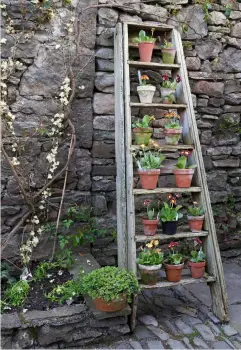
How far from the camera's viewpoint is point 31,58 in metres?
2.88

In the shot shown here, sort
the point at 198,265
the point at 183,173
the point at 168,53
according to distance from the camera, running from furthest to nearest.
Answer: the point at 168,53
the point at 183,173
the point at 198,265

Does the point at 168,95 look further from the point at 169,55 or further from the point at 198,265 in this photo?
the point at 198,265

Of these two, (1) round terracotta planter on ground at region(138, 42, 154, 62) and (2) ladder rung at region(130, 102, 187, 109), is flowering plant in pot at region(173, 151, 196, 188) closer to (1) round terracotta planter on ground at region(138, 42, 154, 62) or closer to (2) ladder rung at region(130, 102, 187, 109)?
(2) ladder rung at region(130, 102, 187, 109)

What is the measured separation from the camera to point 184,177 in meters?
2.58

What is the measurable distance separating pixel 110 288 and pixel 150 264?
0.37 m

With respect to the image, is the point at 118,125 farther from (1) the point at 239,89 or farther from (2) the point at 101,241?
(1) the point at 239,89

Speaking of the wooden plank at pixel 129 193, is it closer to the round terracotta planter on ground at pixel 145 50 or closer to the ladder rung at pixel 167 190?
the ladder rung at pixel 167 190

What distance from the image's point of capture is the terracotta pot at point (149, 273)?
2361 millimetres

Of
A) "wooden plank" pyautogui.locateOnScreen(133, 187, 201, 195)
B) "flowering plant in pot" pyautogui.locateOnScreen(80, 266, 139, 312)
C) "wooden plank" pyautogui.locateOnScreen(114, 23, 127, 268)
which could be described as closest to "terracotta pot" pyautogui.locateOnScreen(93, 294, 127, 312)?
"flowering plant in pot" pyautogui.locateOnScreen(80, 266, 139, 312)

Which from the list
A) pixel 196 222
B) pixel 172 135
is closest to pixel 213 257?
pixel 196 222

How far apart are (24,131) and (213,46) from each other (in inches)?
75.9

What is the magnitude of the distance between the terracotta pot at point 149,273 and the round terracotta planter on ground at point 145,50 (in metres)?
1.59

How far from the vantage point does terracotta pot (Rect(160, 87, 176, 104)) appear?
9.30 ft

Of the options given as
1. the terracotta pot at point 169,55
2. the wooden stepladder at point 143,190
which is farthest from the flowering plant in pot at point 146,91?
the terracotta pot at point 169,55
